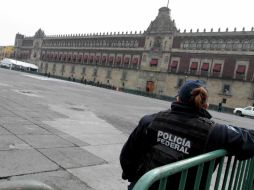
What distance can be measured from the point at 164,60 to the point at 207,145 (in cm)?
5293

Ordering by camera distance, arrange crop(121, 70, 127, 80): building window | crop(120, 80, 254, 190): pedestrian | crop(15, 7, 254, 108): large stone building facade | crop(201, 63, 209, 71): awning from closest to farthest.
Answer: crop(120, 80, 254, 190): pedestrian, crop(15, 7, 254, 108): large stone building facade, crop(201, 63, 209, 71): awning, crop(121, 70, 127, 80): building window

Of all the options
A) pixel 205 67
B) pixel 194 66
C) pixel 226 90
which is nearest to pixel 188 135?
pixel 226 90

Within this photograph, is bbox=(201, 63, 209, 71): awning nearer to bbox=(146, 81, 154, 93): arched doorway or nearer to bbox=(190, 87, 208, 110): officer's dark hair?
bbox=(146, 81, 154, 93): arched doorway

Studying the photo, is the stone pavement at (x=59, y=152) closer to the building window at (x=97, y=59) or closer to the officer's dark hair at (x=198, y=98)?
the officer's dark hair at (x=198, y=98)

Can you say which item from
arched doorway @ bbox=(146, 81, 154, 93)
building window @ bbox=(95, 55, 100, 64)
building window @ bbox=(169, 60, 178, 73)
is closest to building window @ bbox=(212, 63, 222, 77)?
building window @ bbox=(169, 60, 178, 73)

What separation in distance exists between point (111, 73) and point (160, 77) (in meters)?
12.9

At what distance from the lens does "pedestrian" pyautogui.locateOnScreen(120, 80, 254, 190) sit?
2430 millimetres

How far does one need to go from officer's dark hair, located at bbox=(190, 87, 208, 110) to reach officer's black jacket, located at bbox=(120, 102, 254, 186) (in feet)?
0.15

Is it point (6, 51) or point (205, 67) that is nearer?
point (205, 67)

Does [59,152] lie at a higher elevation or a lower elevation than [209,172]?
lower

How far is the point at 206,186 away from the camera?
99.0 inches

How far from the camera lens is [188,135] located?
2439 mm

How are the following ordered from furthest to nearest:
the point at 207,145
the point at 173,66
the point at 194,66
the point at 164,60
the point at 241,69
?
the point at 164,60 < the point at 173,66 < the point at 194,66 < the point at 241,69 < the point at 207,145

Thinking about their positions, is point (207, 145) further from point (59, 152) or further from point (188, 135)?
point (59, 152)
